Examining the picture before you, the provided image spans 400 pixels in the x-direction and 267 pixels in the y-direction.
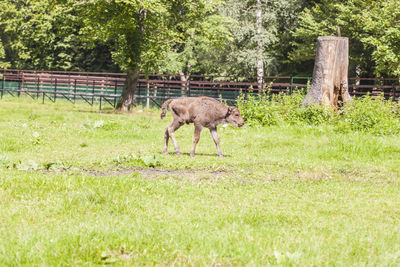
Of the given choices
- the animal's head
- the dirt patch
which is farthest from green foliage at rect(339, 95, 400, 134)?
the dirt patch

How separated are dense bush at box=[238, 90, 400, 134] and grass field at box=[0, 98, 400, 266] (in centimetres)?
266

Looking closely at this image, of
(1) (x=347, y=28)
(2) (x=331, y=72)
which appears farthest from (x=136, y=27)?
(1) (x=347, y=28)

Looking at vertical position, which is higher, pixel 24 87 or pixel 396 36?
pixel 396 36

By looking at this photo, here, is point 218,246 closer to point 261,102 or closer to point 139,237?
point 139,237

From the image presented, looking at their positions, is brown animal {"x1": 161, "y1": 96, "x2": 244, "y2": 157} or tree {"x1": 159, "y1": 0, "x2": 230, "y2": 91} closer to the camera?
brown animal {"x1": 161, "y1": 96, "x2": 244, "y2": 157}

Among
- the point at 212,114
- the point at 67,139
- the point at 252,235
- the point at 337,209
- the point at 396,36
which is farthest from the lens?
the point at 396,36

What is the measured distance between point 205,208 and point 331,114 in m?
11.0

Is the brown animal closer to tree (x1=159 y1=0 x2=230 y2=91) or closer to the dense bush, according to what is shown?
the dense bush

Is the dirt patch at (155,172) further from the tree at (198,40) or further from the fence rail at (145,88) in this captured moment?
the fence rail at (145,88)

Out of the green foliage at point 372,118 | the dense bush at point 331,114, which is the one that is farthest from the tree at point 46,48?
the green foliage at point 372,118

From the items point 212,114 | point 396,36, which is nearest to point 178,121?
point 212,114

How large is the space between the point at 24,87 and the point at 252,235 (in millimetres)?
39267

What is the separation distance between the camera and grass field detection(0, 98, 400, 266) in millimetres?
4688

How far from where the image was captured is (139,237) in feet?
16.4
